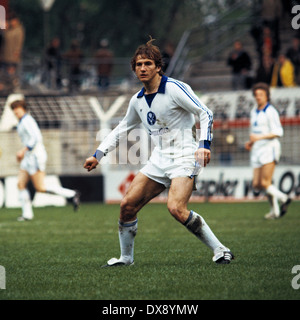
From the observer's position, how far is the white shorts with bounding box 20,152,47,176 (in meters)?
15.3

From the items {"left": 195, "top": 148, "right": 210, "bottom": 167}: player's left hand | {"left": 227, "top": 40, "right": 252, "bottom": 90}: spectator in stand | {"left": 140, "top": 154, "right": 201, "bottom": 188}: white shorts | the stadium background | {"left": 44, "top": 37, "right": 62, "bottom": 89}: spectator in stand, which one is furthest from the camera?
{"left": 44, "top": 37, "right": 62, "bottom": 89}: spectator in stand

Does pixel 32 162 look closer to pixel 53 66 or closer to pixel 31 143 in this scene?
pixel 31 143

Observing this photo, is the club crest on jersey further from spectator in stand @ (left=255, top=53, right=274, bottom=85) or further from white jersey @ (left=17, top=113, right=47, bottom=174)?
spectator in stand @ (left=255, top=53, right=274, bottom=85)

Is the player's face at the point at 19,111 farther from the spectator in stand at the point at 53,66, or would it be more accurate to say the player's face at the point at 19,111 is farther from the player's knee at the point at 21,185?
the spectator in stand at the point at 53,66

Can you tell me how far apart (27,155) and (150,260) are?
23.1 feet

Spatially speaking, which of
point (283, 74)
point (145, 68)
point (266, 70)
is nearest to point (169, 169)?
point (145, 68)

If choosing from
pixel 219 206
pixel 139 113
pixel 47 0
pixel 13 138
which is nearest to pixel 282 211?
pixel 219 206

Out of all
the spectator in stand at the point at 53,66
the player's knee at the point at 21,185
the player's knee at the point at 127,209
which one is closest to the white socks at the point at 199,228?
the player's knee at the point at 127,209

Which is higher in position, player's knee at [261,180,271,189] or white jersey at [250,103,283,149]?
white jersey at [250,103,283,149]

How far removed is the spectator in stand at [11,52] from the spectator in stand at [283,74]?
7765mm

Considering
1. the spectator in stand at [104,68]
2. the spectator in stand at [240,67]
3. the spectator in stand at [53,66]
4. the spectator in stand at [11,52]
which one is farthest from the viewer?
the spectator in stand at [104,68]

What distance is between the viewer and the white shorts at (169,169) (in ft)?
26.2

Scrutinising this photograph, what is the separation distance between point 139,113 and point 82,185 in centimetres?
1260

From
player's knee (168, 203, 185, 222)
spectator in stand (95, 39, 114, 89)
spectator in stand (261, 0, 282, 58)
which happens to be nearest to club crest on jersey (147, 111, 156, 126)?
player's knee (168, 203, 185, 222)
